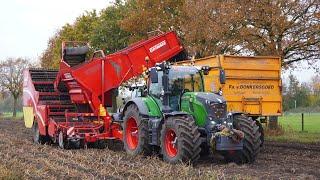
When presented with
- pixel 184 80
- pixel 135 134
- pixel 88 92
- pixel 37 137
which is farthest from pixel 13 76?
pixel 184 80

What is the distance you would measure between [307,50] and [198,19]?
452 centimetres

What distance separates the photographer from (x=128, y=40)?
93.5 feet

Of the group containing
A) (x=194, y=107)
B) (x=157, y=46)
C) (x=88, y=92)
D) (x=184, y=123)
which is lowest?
(x=184, y=123)

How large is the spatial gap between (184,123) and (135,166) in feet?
4.67

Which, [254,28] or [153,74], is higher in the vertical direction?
[254,28]

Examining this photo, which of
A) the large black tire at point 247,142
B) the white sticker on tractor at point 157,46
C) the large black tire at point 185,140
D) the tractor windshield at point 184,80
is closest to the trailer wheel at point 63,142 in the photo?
the white sticker on tractor at point 157,46

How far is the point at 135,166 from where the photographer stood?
10656 mm

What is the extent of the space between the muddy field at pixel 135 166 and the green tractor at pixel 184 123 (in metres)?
0.40

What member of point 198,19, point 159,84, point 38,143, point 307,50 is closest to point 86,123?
point 38,143

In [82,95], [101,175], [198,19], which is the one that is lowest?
[101,175]

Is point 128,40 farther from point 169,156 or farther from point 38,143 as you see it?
point 169,156

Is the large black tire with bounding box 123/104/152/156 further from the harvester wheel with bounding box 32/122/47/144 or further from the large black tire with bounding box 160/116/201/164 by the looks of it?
the harvester wheel with bounding box 32/122/47/144

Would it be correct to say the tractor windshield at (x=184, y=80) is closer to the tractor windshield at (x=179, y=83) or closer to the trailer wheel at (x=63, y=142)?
the tractor windshield at (x=179, y=83)

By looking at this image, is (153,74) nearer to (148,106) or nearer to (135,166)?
(148,106)
